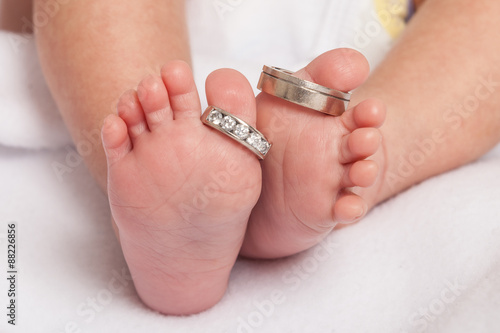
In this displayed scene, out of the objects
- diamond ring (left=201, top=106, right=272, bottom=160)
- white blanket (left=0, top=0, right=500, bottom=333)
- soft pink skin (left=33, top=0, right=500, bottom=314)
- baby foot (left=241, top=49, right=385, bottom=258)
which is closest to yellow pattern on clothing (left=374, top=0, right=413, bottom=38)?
soft pink skin (left=33, top=0, right=500, bottom=314)

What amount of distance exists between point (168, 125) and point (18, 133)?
0.43 m

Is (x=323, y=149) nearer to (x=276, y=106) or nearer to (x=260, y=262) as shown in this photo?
(x=276, y=106)

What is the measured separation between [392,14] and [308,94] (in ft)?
1.85

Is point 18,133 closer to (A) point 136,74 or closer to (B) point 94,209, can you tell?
(B) point 94,209

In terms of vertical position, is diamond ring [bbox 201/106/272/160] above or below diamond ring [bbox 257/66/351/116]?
below

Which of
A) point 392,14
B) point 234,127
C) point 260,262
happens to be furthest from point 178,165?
point 392,14

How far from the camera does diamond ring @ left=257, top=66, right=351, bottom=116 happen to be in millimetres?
615

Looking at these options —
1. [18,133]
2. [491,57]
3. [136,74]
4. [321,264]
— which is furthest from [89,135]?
[491,57]

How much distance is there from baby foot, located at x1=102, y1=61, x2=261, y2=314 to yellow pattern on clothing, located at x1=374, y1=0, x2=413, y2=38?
0.56 metres

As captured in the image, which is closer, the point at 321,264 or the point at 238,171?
the point at 238,171

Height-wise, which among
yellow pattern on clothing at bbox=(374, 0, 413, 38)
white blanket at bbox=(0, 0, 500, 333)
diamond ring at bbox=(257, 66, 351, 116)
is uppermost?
yellow pattern on clothing at bbox=(374, 0, 413, 38)

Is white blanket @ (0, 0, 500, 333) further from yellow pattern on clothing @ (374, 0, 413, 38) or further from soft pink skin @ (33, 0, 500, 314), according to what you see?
yellow pattern on clothing @ (374, 0, 413, 38)

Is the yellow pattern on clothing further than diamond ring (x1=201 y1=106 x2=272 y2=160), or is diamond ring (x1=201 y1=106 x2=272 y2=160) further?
the yellow pattern on clothing

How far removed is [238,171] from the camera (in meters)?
0.60
